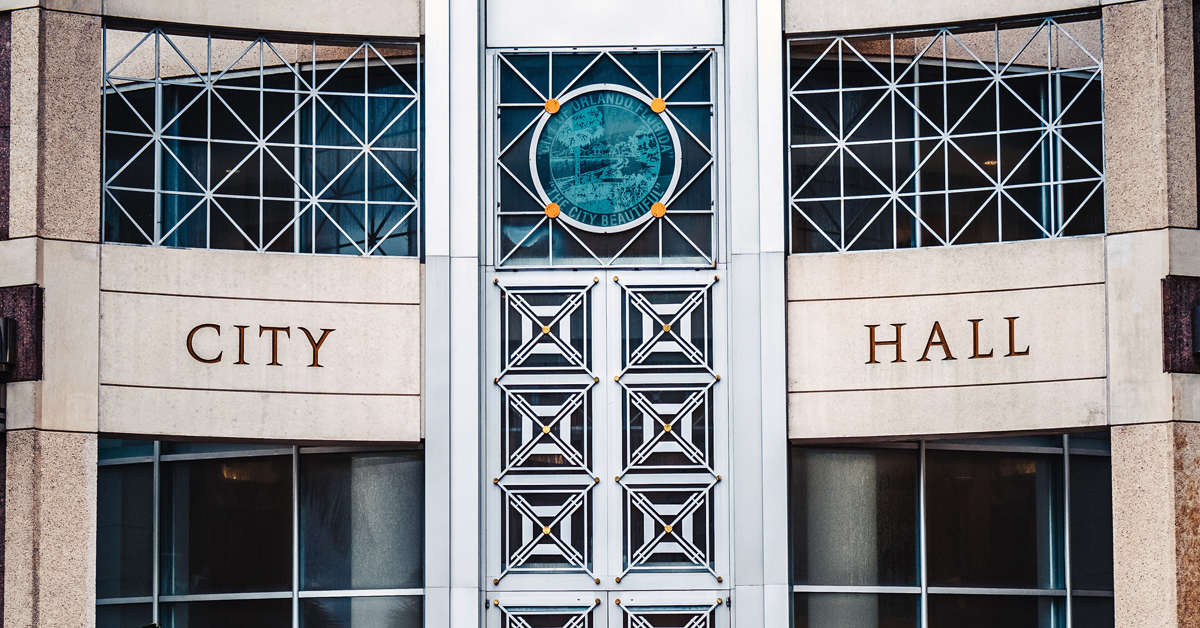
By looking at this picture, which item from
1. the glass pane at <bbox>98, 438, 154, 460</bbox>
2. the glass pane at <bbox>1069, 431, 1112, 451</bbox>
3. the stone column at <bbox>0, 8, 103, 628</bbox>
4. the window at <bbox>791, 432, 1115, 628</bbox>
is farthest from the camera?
the glass pane at <bbox>98, 438, 154, 460</bbox>

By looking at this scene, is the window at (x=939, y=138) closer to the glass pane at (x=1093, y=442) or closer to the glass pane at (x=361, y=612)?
the glass pane at (x=1093, y=442)

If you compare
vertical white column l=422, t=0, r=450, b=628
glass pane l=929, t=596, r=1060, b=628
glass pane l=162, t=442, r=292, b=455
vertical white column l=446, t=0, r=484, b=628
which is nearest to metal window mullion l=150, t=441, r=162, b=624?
glass pane l=162, t=442, r=292, b=455

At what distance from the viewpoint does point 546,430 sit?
15156mm

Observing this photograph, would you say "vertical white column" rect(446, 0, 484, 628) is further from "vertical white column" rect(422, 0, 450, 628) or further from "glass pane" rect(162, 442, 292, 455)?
"glass pane" rect(162, 442, 292, 455)

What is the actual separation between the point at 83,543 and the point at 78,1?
5649 mm

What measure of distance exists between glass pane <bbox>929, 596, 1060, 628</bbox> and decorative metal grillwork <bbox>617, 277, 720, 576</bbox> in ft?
8.70

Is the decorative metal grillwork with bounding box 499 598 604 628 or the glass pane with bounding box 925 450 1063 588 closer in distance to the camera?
the decorative metal grillwork with bounding box 499 598 604 628

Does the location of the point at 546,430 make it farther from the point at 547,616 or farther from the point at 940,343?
the point at 940,343

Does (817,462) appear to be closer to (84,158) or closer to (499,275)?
(499,275)

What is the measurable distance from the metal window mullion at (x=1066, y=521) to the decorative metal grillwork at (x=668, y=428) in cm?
398

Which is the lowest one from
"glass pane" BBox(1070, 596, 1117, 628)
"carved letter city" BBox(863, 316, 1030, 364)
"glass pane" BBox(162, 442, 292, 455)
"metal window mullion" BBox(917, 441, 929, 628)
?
"glass pane" BBox(1070, 596, 1117, 628)

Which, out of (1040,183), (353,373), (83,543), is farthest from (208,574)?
(1040,183)

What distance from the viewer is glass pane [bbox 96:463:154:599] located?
1550 centimetres

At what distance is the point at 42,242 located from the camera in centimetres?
1402
